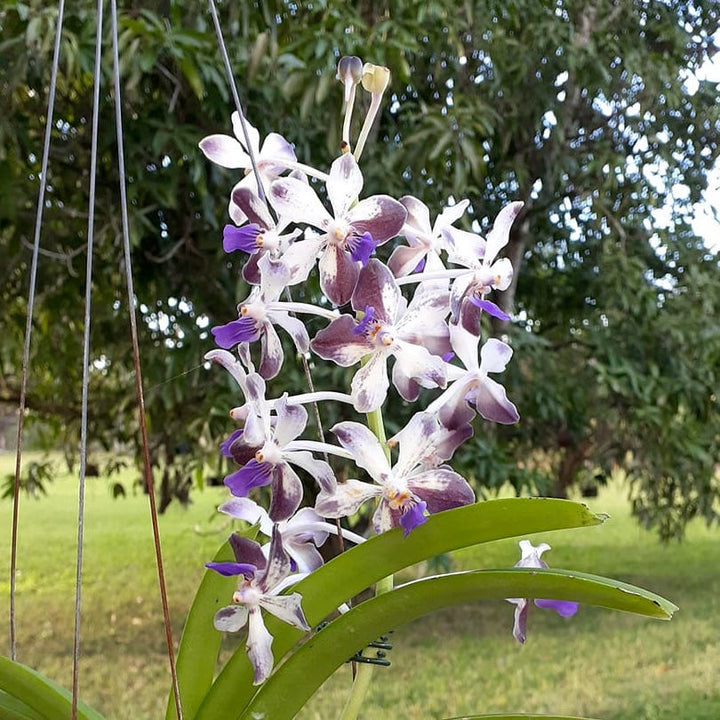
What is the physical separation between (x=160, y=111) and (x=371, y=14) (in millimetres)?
512

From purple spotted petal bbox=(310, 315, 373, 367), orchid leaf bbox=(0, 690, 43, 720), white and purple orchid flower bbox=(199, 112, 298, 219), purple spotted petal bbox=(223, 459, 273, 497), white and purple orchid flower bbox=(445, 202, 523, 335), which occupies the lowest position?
orchid leaf bbox=(0, 690, 43, 720)

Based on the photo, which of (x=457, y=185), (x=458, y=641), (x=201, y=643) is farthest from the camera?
(x=458, y=641)

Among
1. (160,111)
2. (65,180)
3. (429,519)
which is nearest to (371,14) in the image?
(160,111)

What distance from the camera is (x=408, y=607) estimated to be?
0.42m

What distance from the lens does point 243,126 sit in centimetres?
49

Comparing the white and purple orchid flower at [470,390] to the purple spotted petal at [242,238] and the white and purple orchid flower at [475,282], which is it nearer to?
the white and purple orchid flower at [475,282]

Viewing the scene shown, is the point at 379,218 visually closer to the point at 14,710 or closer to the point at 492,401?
the point at 492,401

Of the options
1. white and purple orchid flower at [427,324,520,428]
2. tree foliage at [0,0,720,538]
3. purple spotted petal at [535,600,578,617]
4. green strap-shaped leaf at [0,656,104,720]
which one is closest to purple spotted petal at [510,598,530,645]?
purple spotted petal at [535,600,578,617]

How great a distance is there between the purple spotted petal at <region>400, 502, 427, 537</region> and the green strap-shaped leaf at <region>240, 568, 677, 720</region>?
0.03m

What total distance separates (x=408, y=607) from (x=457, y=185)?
129cm

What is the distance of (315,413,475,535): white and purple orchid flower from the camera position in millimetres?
426

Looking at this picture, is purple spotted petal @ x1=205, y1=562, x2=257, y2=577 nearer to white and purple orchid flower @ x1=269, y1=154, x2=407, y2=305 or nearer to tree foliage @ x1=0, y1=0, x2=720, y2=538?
white and purple orchid flower @ x1=269, y1=154, x2=407, y2=305

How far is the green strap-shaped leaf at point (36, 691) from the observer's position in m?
0.45

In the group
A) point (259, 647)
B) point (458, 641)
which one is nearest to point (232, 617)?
point (259, 647)
